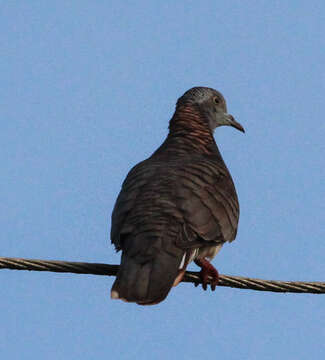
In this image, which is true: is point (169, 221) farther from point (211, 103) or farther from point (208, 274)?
point (211, 103)

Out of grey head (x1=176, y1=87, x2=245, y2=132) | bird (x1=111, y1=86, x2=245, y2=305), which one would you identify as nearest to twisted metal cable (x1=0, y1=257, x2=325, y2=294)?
bird (x1=111, y1=86, x2=245, y2=305)

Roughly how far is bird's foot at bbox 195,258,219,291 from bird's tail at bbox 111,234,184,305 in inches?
24.5

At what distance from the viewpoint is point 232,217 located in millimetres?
6641

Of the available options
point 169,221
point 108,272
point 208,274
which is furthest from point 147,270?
point 208,274

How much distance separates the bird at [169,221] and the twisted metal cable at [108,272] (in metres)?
0.22

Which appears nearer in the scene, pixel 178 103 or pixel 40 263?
pixel 40 263

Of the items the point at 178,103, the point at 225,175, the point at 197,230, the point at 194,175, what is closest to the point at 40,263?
the point at 197,230

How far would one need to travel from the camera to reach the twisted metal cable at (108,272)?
17.4 ft

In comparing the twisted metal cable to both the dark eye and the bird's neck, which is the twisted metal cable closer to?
the bird's neck

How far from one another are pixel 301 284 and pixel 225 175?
1757mm

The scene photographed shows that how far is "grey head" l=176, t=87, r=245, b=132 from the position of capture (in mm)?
8664

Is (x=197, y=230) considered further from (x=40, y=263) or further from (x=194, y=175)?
(x=40, y=263)

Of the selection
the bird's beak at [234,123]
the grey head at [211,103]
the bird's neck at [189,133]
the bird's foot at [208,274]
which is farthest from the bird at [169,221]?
the bird's beak at [234,123]

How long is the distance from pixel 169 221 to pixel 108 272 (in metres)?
0.54
